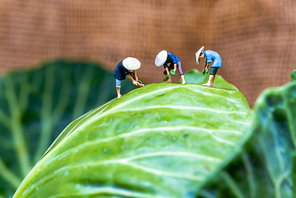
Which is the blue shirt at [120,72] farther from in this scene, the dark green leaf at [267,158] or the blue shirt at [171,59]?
the dark green leaf at [267,158]

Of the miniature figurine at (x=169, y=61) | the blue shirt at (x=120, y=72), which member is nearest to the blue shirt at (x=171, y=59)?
the miniature figurine at (x=169, y=61)

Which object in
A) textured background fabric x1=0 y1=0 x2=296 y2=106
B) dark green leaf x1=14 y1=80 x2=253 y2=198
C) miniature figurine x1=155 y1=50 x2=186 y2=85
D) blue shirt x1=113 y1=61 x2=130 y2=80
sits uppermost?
textured background fabric x1=0 y1=0 x2=296 y2=106

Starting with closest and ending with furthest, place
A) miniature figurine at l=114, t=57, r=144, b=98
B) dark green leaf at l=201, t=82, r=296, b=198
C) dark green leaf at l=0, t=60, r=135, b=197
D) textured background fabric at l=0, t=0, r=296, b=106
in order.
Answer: dark green leaf at l=201, t=82, r=296, b=198 → miniature figurine at l=114, t=57, r=144, b=98 → dark green leaf at l=0, t=60, r=135, b=197 → textured background fabric at l=0, t=0, r=296, b=106

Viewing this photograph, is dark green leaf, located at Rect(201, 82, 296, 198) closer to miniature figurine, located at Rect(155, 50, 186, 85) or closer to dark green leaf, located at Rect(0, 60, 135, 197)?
miniature figurine, located at Rect(155, 50, 186, 85)

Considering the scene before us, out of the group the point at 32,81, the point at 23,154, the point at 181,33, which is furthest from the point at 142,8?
the point at 23,154

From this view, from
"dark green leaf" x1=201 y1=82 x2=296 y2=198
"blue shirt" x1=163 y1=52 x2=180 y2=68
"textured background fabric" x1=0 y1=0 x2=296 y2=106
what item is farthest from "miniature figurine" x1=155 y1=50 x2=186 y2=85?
"textured background fabric" x1=0 y1=0 x2=296 y2=106

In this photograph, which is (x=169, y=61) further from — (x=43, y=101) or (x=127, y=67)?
(x=43, y=101)
